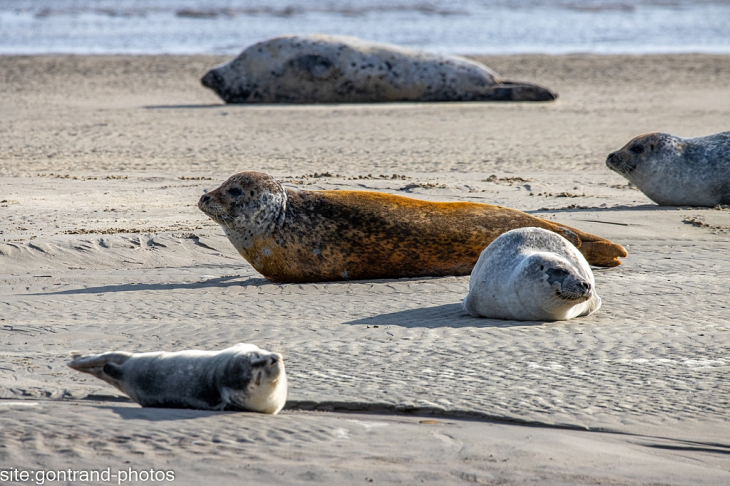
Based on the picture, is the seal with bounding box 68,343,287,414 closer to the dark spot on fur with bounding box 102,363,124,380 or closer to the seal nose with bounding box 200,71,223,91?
the dark spot on fur with bounding box 102,363,124,380

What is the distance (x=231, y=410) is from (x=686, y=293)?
284cm

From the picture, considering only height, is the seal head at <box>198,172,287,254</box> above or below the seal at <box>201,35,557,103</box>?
below

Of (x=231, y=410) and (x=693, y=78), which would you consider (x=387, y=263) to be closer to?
(x=231, y=410)

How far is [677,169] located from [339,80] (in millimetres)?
6803

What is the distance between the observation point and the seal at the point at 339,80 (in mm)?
13602

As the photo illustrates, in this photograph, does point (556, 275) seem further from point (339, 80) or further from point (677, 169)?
Result: point (339, 80)

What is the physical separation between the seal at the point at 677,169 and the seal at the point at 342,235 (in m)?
2.35

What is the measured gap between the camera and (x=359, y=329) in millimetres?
→ 4355

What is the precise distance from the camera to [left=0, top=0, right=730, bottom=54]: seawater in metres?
23.4

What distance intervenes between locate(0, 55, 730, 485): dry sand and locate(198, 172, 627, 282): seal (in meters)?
0.14

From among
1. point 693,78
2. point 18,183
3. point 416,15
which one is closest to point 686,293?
point 18,183

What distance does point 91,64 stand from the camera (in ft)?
57.6

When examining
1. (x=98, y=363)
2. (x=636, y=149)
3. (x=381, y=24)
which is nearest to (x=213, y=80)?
(x=636, y=149)

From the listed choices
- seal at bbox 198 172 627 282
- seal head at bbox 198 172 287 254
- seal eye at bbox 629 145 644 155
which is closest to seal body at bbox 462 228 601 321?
seal at bbox 198 172 627 282
